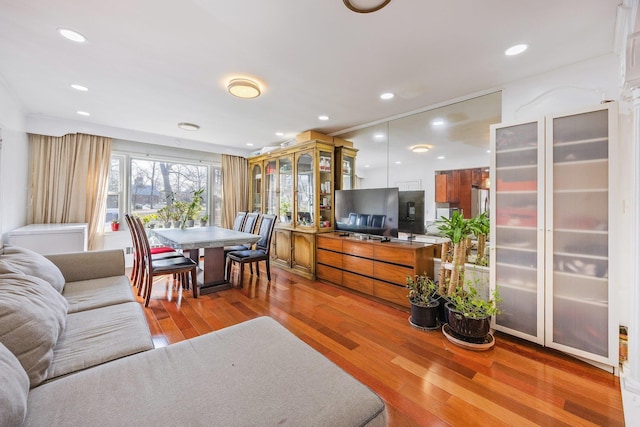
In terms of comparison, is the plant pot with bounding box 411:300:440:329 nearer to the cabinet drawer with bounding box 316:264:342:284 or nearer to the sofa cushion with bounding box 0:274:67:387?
the cabinet drawer with bounding box 316:264:342:284

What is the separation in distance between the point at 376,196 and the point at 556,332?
2.16 metres

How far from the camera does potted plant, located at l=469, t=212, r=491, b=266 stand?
2491 millimetres

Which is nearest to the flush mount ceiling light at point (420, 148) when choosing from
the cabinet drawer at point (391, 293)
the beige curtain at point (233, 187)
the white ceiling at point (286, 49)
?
the white ceiling at point (286, 49)

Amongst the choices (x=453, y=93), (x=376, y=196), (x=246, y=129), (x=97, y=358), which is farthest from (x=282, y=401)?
(x=246, y=129)

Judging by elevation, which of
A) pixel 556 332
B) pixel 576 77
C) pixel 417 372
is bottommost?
pixel 417 372

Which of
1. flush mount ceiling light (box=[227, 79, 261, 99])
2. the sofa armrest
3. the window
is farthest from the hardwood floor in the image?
the window

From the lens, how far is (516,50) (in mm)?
2062

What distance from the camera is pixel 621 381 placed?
1.74 m

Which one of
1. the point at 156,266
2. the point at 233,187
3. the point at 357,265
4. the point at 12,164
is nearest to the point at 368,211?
the point at 357,265

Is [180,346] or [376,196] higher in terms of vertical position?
[376,196]

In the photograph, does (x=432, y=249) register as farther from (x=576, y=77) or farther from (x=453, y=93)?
(x=576, y=77)

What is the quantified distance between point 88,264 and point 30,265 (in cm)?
66

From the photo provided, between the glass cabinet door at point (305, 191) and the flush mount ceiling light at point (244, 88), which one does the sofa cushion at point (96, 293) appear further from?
the glass cabinet door at point (305, 191)

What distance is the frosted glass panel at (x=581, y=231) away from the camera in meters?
1.93
